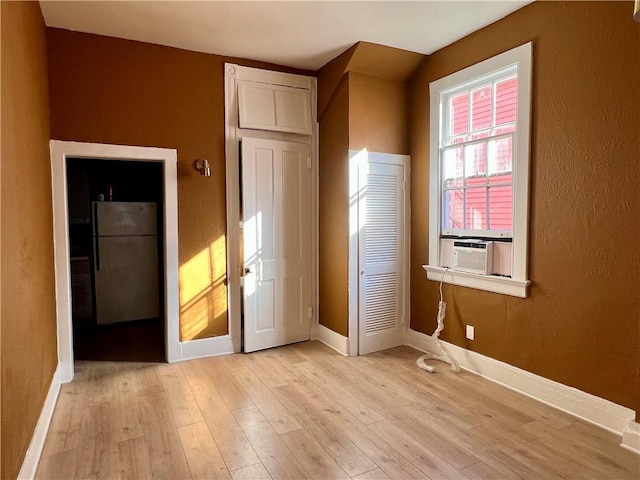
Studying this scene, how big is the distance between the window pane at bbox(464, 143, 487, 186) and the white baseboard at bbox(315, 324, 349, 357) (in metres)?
1.83

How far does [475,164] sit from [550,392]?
1.80 m

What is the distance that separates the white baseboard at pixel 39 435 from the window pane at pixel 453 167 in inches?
134

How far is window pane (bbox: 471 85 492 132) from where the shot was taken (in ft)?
10.9

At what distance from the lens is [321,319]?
14.4ft

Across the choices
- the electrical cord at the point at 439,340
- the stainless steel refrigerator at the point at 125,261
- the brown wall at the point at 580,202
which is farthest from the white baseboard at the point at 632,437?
the stainless steel refrigerator at the point at 125,261

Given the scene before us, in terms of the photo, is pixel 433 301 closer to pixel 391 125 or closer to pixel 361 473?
pixel 391 125

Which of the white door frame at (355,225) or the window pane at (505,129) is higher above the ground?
the window pane at (505,129)

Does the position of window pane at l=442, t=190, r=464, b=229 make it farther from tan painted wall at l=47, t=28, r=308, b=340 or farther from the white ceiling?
tan painted wall at l=47, t=28, r=308, b=340

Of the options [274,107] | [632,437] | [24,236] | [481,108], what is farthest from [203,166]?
[632,437]

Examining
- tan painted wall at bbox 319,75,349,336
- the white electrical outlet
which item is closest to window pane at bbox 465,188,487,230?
the white electrical outlet

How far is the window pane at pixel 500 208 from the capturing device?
10.4ft

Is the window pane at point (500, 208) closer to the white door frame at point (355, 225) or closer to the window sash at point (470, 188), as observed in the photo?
the window sash at point (470, 188)

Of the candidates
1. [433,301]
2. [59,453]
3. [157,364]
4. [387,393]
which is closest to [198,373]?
[157,364]

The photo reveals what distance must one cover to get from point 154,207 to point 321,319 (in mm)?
2554
